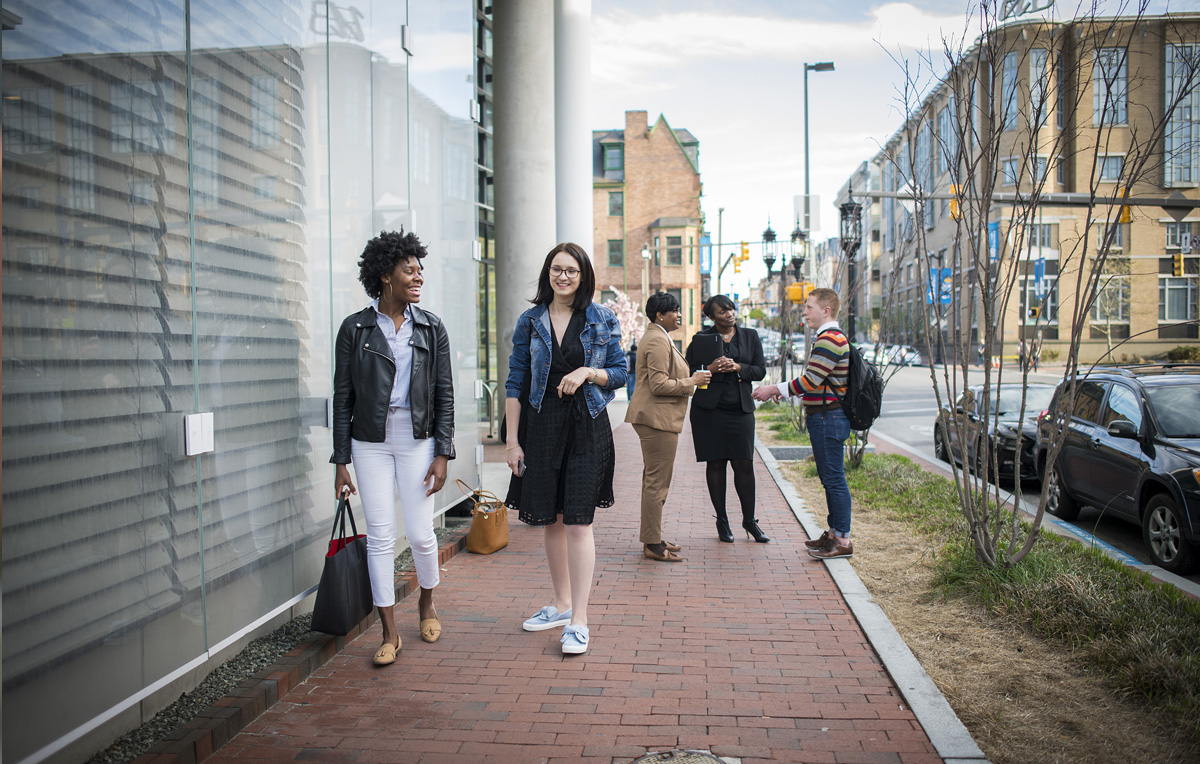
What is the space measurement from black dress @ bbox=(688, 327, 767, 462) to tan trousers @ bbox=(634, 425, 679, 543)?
0.46 metres

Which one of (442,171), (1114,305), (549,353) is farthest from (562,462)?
(1114,305)

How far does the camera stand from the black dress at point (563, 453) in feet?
14.4

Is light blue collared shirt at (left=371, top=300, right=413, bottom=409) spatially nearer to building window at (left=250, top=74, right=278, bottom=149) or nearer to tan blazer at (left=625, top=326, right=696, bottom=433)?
building window at (left=250, top=74, right=278, bottom=149)

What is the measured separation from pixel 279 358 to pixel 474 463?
3.45 metres

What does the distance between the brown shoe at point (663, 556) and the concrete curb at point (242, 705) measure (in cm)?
235

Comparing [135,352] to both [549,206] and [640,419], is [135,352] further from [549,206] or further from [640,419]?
[549,206]

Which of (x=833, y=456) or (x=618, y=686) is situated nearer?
(x=618, y=686)

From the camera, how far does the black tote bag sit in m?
4.12

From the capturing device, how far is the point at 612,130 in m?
60.9

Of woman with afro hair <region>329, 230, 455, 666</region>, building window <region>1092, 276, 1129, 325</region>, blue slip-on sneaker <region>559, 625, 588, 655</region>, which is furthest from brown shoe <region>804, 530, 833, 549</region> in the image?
building window <region>1092, 276, 1129, 325</region>

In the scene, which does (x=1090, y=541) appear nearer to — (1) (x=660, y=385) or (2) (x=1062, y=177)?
(1) (x=660, y=385)

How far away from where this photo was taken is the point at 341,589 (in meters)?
4.14

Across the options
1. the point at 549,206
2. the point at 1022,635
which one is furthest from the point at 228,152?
the point at 549,206

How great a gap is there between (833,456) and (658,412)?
1.33m
